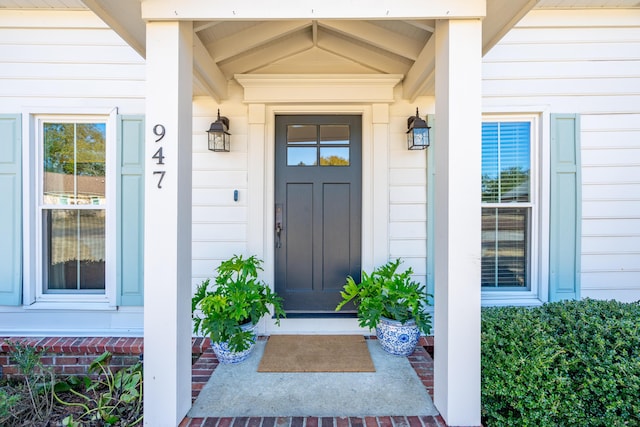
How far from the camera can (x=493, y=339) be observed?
2.02 meters

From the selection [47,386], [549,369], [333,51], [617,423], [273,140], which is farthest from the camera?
[273,140]

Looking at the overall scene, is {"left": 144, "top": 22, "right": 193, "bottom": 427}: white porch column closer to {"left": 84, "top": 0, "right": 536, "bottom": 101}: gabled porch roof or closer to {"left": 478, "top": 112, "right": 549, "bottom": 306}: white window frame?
{"left": 84, "top": 0, "right": 536, "bottom": 101}: gabled porch roof

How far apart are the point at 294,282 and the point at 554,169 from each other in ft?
8.51

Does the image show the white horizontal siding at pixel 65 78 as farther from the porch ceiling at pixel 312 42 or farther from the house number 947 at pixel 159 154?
the house number 947 at pixel 159 154

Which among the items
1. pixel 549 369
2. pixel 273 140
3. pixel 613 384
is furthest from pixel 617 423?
pixel 273 140

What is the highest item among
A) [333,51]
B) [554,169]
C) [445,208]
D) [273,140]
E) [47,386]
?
[333,51]

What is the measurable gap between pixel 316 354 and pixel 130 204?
6.87ft

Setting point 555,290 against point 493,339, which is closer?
point 493,339

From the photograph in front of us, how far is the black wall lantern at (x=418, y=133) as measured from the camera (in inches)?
114

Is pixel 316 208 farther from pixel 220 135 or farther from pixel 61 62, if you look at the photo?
pixel 61 62

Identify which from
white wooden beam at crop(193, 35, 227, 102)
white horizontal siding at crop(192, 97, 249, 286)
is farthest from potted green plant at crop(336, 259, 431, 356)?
white wooden beam at crop(193, 35, 227, 102)

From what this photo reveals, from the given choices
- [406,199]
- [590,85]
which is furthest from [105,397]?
[590,85]

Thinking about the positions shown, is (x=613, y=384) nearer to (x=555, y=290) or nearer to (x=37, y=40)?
(x=555, y=290)

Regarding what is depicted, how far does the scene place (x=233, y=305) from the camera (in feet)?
8.29
